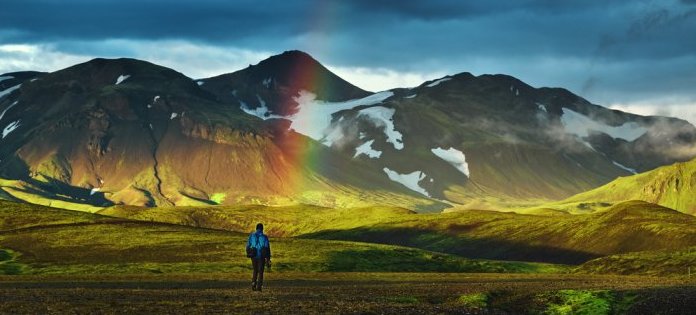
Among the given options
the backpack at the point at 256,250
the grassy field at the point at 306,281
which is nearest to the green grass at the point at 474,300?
the grassy field at the point at 306,281

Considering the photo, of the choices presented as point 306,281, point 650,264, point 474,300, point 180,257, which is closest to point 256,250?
point 474,300

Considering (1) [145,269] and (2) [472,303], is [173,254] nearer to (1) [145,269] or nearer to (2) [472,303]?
(1) [145,269]

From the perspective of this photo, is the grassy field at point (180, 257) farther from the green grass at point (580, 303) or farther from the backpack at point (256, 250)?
the green grass at point (580, 303)

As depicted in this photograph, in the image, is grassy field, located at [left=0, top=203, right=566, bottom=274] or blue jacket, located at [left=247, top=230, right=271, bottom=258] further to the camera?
grassy field, located at [left=0, top=203, right=566, bottom=274]

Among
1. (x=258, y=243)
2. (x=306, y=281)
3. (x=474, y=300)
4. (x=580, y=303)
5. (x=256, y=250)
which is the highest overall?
(x=258, y=243)

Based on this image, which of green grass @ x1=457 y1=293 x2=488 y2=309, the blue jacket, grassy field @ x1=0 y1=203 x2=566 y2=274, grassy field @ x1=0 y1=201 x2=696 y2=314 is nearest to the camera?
grassy field @ x1=0 y1=201 x2=696 y2=314

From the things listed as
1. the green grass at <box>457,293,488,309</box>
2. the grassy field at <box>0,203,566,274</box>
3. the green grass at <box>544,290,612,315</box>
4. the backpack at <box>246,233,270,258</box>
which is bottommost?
the grassy field at <box>0,203,566,274</box>

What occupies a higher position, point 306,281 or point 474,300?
point 474,300

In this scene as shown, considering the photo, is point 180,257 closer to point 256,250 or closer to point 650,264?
point 650,264

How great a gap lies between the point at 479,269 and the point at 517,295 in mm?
108056

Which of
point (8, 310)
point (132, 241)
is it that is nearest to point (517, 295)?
point (8, 310)

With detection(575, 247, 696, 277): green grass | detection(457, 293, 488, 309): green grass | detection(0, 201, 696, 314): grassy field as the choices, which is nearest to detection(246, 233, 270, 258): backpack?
detection(0, 201, 696, 314): grassy field

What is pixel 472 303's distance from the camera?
202 ft

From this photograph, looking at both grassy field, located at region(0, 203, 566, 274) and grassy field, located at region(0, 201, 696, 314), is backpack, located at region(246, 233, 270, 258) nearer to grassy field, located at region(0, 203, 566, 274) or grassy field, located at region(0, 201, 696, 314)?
grassy field, located at region(0, 201, 696, 314)
